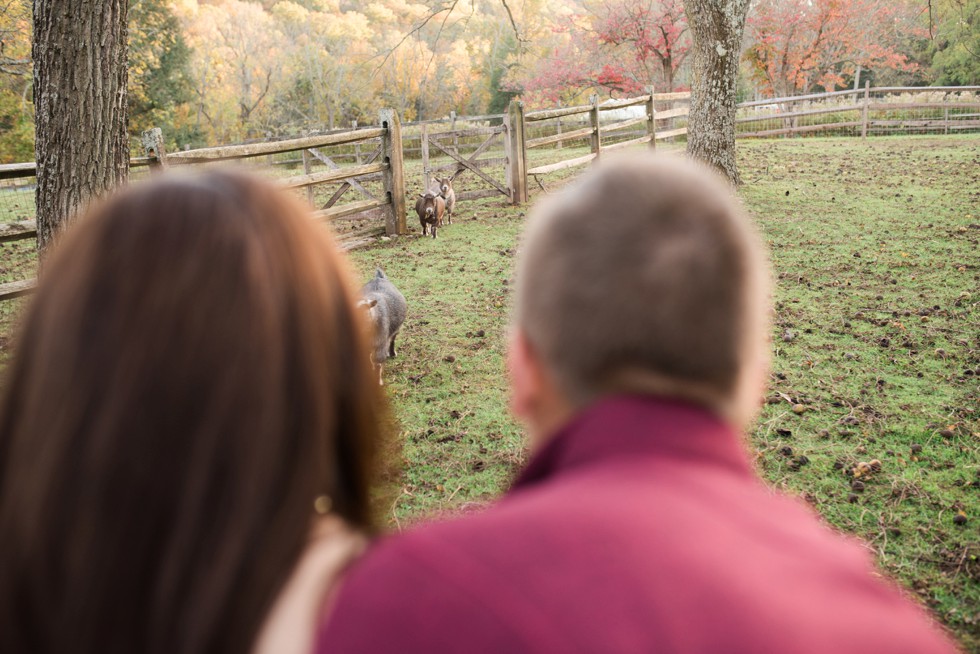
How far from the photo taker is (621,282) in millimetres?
961

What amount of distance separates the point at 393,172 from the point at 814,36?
27.5 m

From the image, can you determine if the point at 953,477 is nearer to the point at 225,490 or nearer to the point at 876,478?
the point at 876,478

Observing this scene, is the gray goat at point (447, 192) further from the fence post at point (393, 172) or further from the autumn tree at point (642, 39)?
the autumn tree at point (642, 39)

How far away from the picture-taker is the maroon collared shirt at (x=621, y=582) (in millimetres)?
722

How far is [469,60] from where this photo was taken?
152 ft

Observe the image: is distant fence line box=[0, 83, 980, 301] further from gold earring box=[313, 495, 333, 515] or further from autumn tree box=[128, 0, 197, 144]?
gold earring box=[313, 495, 333, 515]

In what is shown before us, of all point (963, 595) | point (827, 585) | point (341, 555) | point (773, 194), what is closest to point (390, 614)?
point (341, 555)

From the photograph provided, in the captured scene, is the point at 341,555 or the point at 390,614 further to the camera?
the point at 341,555

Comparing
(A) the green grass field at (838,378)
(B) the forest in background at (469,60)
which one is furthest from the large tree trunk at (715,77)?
(B) the forest in background at (469,60)

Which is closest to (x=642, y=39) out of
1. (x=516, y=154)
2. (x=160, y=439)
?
(x=516, y=154)

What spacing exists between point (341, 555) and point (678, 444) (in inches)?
17.2

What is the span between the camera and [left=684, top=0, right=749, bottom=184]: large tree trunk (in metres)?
10.6

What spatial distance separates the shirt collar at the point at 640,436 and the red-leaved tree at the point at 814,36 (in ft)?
99.9

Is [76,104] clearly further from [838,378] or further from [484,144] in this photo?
[484,144]
